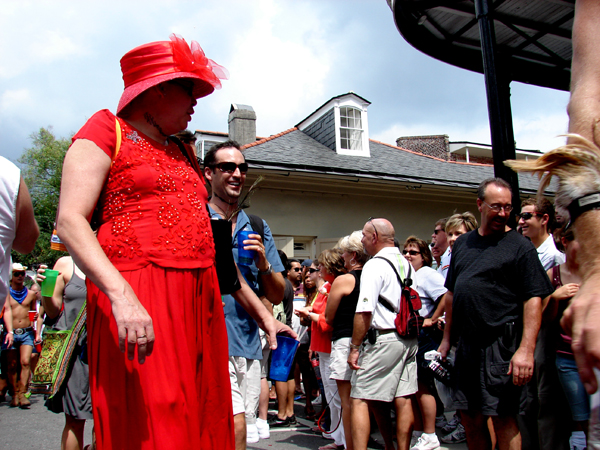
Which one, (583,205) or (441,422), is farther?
(441,422)

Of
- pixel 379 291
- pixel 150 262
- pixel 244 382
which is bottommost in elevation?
pixel 244 382

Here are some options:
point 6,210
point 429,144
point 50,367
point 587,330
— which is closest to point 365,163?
point 50,367

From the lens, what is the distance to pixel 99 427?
5.46 feet

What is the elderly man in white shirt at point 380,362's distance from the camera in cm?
402

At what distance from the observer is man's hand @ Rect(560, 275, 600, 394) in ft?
3.69

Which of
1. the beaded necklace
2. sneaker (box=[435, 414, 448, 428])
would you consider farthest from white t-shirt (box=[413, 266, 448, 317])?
the beaded necklace

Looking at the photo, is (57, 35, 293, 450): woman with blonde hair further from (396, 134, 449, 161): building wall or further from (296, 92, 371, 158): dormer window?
(396, 134, 449, 161): building wall

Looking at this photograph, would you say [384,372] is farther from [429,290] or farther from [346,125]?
[346,125]

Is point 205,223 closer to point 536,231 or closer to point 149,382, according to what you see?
point 149,382

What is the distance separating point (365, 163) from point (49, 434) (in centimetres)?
1041

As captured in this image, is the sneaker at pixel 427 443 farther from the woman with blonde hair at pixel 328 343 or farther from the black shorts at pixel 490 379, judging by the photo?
the black shorts at pixel 490 379

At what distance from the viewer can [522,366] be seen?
333 cm

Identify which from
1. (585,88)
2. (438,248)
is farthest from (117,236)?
(438,248)

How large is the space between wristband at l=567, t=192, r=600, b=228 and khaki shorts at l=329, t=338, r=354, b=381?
3490 mm
